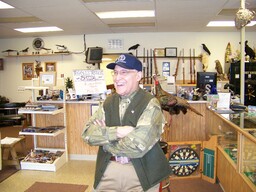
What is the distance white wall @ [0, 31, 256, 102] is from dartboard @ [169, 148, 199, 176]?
13.0 feet

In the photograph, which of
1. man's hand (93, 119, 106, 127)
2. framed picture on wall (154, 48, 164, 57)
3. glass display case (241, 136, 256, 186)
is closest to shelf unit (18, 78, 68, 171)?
man's hand (93, 119, 106, 127)

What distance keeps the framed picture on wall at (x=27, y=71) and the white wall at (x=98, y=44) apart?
0.12m

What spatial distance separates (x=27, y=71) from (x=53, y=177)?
4.86 meters

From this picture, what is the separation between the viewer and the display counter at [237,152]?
2.02 m

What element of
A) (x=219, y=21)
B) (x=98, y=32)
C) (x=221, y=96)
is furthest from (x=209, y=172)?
(x=98, y=32)

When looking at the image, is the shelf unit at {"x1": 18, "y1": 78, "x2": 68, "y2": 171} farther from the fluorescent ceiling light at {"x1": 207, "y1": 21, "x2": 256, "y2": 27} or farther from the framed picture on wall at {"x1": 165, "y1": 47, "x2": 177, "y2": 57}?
the fluorescent ceiling light at {"x1": 207, "y1": 21, "x2": 256, "y2": 27}

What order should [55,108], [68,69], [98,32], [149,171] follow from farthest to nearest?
[68,69]
[98,32]
[55,108]
[149,171]

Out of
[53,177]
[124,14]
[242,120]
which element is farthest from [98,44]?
[242,120]

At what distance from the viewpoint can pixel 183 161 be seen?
3.29 m

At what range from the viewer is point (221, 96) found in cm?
314

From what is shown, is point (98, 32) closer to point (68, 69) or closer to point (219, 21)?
point (68, 69)

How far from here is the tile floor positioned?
3181mm

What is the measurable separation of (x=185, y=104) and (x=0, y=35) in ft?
20.6

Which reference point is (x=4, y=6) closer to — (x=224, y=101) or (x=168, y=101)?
(x=168, y=101)
